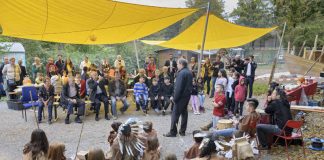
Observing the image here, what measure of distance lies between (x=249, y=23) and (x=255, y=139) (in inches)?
1183

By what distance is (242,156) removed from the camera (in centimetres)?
531

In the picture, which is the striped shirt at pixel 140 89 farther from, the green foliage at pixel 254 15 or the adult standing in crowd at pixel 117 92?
the green foliage at pixel 254 15

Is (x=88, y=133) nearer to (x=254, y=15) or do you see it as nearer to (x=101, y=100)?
(x=101, y=100)

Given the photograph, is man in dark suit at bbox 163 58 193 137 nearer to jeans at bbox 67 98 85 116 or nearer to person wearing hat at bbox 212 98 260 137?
person wearing hat at bbox 212 98 260 137

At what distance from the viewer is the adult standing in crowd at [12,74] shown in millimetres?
11977

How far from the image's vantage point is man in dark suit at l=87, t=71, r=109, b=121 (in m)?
9.51

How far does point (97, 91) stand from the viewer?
383 inches

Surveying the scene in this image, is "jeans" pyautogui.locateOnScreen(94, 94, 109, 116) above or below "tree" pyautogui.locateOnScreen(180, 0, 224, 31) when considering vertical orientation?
below

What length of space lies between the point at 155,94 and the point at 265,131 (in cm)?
481

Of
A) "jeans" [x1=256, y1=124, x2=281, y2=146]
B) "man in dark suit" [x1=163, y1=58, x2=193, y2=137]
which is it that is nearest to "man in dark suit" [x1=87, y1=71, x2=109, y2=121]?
"man in dark suit" [x1=163, y1=58, x2=193, y2=137]

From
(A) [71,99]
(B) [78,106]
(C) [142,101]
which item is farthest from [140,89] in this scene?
(A) [71,99]

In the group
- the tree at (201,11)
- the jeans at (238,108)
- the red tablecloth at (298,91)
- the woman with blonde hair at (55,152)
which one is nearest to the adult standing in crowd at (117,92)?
the jeans at (238,108)

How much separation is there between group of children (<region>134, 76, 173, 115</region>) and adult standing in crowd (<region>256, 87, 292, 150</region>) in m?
4.19

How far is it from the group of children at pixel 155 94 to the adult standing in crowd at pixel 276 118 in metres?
4.19
